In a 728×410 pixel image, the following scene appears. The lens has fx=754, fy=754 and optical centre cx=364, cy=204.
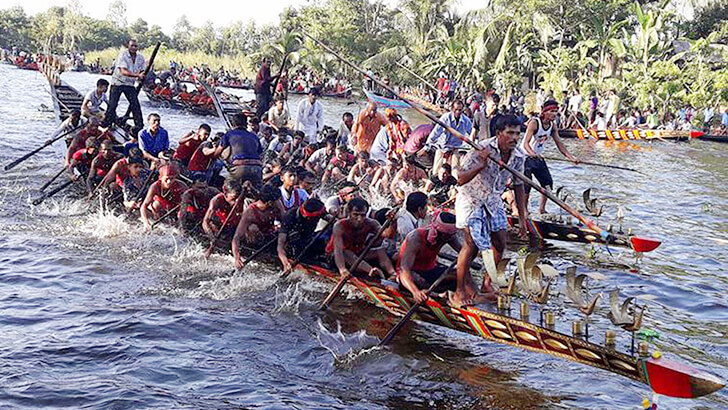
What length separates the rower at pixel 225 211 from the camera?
33.7 feet

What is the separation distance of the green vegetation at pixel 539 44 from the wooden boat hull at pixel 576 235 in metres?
21.7

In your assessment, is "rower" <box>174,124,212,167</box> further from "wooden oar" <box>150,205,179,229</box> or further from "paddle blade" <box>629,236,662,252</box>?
"paddle blade" <box>629,236,662,252</box>

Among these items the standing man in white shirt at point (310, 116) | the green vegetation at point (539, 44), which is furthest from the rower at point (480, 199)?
the green vegetation at point (539, 44)

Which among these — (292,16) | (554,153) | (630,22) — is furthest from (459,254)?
(292,16)

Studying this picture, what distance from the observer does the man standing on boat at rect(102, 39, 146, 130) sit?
50.6 feet

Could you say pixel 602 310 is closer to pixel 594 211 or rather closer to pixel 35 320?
pixel 594 211

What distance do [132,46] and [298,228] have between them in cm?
768

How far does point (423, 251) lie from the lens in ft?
26.0

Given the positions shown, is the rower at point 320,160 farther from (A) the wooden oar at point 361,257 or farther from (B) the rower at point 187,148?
(A) the wooden oar at point 361,257

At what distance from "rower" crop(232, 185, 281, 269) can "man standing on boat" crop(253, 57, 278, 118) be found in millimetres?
8421

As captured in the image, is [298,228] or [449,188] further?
[449,188]

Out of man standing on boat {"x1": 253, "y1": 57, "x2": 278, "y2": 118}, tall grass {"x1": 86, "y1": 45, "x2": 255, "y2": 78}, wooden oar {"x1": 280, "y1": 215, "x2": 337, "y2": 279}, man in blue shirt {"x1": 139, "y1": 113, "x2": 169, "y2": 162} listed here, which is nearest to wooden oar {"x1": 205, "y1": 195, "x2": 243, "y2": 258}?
wooden oar {"x1": 280, "y1": 215, "x2": 337, "y2": 279}

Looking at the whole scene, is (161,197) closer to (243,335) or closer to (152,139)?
(152,139)

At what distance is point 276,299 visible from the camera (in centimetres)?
934
